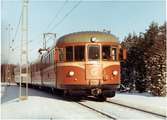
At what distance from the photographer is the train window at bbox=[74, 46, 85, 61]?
63.3 feet

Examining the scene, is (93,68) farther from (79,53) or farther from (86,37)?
(86,37)

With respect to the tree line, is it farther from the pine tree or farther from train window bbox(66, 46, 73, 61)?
train window bbox(66, 46, 73, 61)

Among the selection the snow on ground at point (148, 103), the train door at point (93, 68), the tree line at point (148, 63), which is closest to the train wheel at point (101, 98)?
the snow on ground at point (148, 103)

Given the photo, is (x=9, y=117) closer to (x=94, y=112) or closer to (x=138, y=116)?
(x=94, y=112)

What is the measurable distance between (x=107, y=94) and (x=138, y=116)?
22.3ft

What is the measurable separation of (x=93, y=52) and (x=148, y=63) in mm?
7001

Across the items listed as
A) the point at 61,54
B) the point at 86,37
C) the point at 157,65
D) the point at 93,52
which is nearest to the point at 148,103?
the point at 93,52

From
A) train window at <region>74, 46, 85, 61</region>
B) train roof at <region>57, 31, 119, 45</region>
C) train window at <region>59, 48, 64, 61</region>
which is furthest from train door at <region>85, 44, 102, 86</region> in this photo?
train window at <region>59, 48, 64, 61</region>

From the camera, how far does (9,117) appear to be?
1333 cm

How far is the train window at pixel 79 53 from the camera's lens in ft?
63.3

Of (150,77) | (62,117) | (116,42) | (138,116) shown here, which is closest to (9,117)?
(62,117)

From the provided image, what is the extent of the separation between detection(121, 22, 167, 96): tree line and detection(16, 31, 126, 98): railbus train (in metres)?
4.81

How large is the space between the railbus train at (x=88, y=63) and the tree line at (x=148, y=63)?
15.8 feet

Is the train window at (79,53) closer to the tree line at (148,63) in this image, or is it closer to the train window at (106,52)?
the train window at (106,52)
